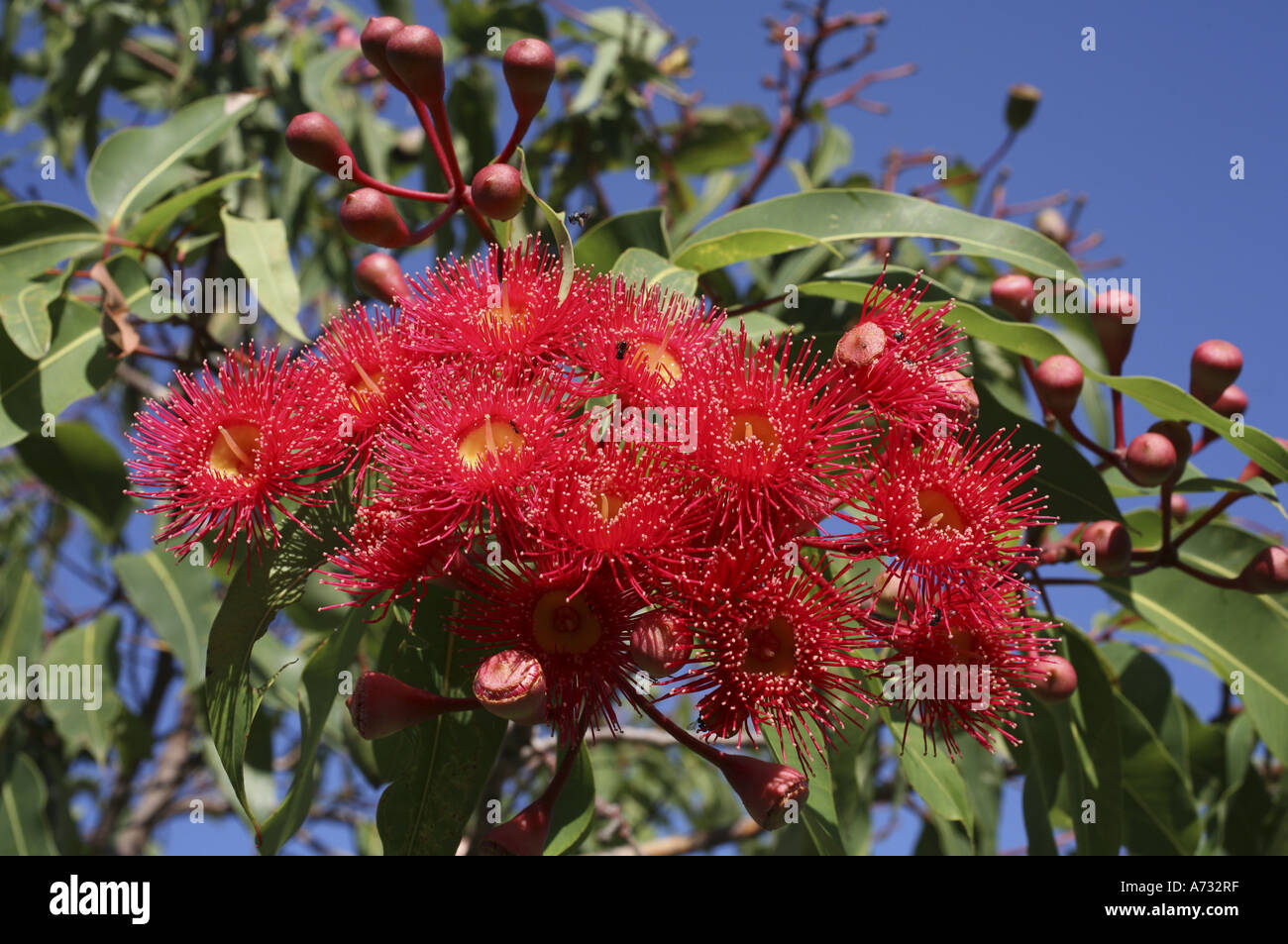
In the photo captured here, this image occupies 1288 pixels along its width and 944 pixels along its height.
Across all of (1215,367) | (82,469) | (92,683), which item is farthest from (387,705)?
(92,683)

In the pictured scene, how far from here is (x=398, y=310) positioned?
1604 millimetres

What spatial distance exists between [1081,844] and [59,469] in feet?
8.20

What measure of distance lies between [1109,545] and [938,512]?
1.83 feet

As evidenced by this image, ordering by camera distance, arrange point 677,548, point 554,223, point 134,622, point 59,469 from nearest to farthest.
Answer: point 677,548, point 554,223, point 59,469, point 134,622

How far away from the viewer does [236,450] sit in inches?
58.8

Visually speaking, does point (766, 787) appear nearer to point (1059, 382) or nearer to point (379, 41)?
point (1059, 382)

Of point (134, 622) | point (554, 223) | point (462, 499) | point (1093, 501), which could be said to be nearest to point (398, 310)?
point (554, 223)

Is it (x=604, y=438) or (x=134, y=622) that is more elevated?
(x=604, y=438)

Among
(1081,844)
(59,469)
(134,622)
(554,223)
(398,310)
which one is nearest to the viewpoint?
(554,223)

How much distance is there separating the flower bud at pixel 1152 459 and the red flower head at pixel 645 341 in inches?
29.4

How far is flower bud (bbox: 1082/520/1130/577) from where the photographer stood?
1.78 metres

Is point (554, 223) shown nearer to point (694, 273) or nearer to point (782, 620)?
point (694, 273)

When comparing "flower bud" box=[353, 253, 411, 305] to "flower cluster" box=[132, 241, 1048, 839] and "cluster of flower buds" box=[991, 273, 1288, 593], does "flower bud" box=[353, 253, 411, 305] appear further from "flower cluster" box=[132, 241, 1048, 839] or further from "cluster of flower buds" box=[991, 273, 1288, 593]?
"cluster of flower buds" box=[991, 273, 1288, 593]

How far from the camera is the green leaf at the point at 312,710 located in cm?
152
